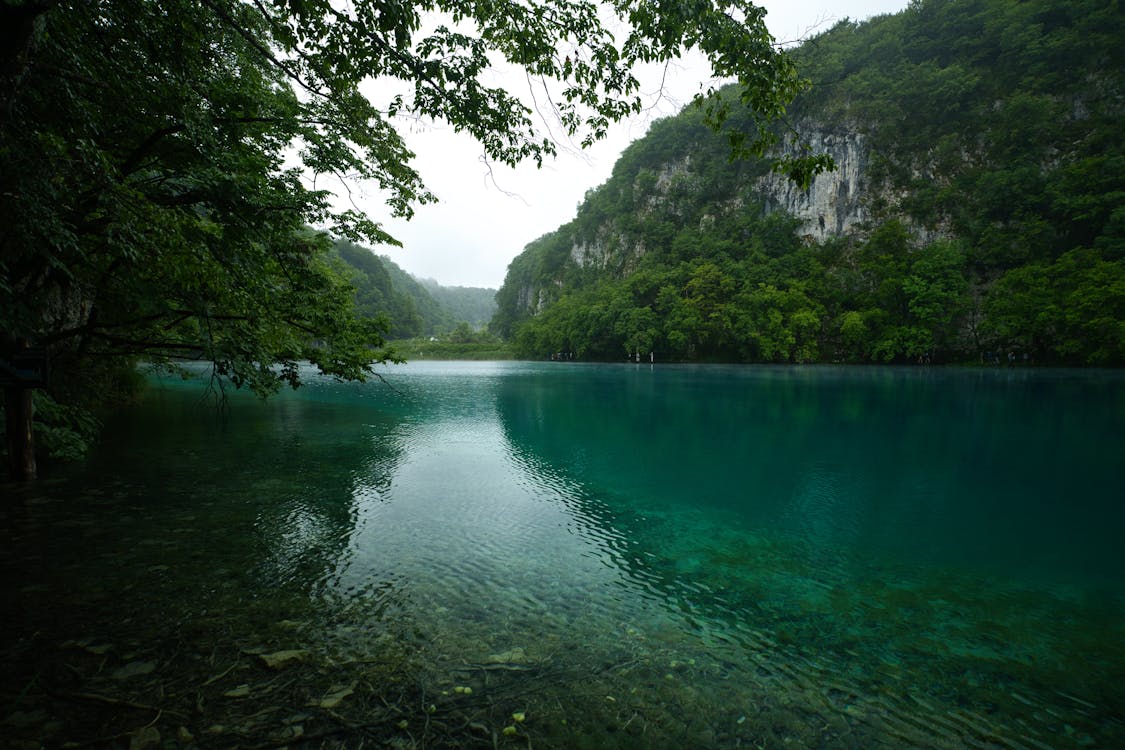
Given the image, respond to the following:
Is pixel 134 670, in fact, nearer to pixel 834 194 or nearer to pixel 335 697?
pixel 335 697

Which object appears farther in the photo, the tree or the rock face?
the rock face

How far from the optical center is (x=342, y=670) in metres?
4.57

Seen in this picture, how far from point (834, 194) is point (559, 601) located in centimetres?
11176

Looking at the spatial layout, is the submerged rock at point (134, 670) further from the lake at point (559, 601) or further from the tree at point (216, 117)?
the tree at point (216, 117)

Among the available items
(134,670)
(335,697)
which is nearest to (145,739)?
(134,670)

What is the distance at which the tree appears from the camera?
14.8ft

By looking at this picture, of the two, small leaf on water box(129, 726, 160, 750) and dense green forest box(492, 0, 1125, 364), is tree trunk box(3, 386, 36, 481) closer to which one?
small leaf on water box(129, 726, 160, 750)

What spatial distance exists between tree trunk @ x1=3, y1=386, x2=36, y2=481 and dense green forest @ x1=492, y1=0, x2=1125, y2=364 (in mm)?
70162

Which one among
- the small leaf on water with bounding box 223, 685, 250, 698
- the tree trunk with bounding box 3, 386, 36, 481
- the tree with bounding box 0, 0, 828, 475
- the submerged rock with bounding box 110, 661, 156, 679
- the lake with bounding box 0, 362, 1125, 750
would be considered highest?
the tree with bounding box 0, 0, 828, 475

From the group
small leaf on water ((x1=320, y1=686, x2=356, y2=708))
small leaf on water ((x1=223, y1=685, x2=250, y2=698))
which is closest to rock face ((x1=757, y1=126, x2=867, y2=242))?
small leaf on water ((x1=320, y1=686, x2=356, y2=708))

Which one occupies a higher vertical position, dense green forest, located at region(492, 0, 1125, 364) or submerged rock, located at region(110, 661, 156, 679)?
dense green forest, located at region(492, 0, 1125, 364)

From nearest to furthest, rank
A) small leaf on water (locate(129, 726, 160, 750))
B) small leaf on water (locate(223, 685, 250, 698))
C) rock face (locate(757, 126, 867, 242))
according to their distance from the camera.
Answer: small leaf on water (locate(129, 726, 160, 750)), small leaf on water (locate(223, 685, 250, 698)), rock face (locate(757, 126, 867, 242))

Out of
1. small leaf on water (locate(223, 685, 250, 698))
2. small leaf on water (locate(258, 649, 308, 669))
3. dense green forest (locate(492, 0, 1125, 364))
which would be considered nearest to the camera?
small leaf on water (locate(223, 685, 250, 698))

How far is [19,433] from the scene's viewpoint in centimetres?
951
